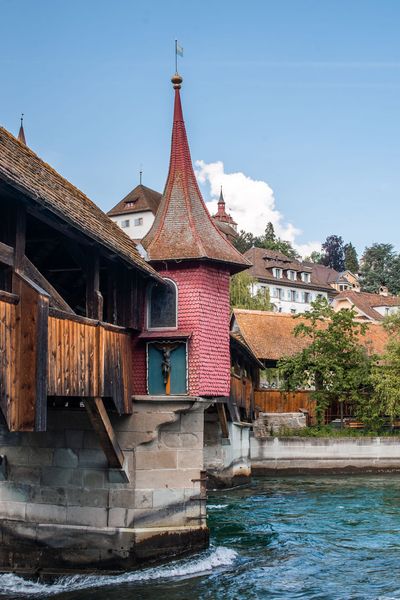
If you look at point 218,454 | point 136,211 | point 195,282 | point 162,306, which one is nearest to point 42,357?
point 162,306

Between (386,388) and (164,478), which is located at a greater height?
(386,388)

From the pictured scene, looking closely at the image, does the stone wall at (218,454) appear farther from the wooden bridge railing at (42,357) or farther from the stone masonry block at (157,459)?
the wooden bridge railing at (42,357)

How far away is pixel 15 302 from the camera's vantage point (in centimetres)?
953

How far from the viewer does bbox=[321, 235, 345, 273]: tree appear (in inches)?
4316

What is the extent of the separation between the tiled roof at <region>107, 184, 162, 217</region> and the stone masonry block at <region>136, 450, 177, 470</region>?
49118 millimetres

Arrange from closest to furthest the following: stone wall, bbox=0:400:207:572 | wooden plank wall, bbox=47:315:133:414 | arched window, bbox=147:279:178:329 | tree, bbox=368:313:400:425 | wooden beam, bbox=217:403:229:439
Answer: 1. wooden plank wall, bbox=47:315:133:414
2. stone wall, bbox=0:400:207:572
3. arched window, bbox=147:279:178:329
4. wooden beam, bbox=217:403:229:439
5. tree, bbox=368:313:400:425

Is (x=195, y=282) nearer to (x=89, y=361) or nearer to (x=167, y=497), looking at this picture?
(x=89, y=361)

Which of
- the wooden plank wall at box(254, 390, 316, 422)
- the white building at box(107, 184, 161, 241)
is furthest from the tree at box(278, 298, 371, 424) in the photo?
the white building at box(107, 184, 161, 241)

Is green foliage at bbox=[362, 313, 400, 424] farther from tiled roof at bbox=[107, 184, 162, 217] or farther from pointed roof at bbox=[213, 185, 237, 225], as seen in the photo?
pointed roof at bbox=[213, 185, 237, 225]

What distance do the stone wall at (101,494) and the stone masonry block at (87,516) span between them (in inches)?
0.7

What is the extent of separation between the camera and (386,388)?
103 feet

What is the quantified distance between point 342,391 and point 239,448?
8989 millimetres

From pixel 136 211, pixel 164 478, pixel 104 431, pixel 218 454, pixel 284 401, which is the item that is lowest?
pixel 218 454

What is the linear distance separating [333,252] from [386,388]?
80906 mm
